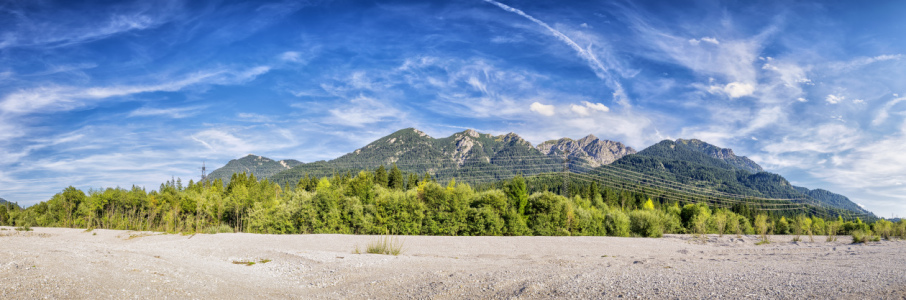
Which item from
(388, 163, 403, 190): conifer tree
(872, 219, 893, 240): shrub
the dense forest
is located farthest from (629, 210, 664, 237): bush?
(388, 163, 403, 190): conifer tree

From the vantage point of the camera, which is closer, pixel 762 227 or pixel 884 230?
pixel 884 230

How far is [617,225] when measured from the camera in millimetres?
34250

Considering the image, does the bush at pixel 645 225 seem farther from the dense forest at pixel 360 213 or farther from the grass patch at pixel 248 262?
the grass patch at pixel 248 262

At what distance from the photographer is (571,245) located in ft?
71.7

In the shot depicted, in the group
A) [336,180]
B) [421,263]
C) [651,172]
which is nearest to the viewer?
[421,263]

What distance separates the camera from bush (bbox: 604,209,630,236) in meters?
34.2

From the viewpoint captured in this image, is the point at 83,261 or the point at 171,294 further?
the point at 83,261

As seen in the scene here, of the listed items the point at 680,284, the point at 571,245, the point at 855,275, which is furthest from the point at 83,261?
the point at 571,245

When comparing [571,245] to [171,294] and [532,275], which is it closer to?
[532,275]

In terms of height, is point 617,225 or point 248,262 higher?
point 248,262

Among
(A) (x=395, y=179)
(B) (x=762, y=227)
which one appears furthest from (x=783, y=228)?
(A) (x=395, y=179)

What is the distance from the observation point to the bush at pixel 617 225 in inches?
1346

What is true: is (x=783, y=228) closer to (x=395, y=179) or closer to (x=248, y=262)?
(x=395, y=179)

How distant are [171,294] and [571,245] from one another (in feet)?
62.5
